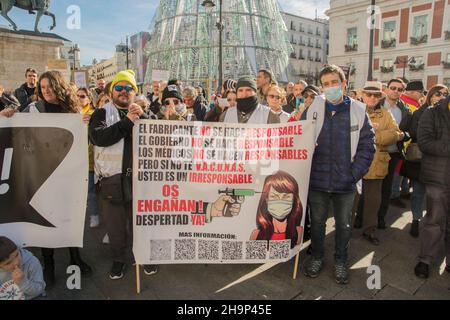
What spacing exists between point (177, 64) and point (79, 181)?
42.6m

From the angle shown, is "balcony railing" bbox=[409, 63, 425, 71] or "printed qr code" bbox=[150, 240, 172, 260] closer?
"printed qr code" bbox=[150, 240, 172, 260]

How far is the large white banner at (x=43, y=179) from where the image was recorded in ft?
9.45

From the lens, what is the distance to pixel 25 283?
252cm

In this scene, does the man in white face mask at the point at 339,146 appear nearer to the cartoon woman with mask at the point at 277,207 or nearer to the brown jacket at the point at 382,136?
the cartoon woman with mask at the point at 277,207

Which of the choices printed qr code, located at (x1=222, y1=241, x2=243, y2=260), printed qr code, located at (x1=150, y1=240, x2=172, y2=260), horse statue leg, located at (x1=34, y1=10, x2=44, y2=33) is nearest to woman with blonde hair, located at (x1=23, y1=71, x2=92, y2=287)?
printed qr code, located at (x1=150, y1=240, x2=172, y2=260)

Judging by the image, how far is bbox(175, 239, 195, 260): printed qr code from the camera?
9.60 feet

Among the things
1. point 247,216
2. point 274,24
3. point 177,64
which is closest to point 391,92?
point 247,216

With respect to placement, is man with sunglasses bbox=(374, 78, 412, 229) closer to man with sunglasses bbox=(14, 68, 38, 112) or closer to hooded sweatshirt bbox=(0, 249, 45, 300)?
hooded sweatshirt bbox=(0, 249, 45, 300)

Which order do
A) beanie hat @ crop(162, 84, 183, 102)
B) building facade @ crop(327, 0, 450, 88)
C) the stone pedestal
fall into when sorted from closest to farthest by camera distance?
beanie hat @ crop(162, 84, 183, 102) < the stone pedestal < building facade @ crop(327, 0, 450, 88)

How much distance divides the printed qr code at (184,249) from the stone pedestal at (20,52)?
40.0 ft

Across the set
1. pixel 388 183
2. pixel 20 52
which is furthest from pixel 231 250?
pixel 20 52

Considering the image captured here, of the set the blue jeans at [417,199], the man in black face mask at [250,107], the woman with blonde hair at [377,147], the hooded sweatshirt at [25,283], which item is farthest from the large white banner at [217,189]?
the blue jeans at [417,199]

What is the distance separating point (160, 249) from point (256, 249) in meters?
0.91

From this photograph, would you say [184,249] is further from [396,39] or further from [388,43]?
[388,43]
